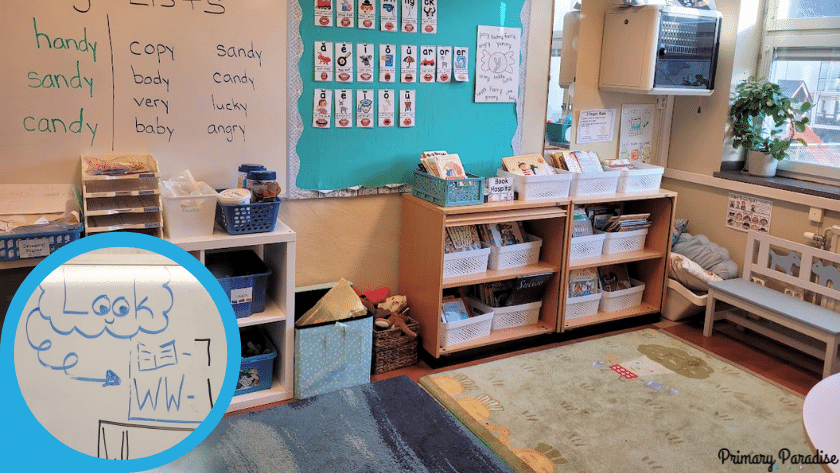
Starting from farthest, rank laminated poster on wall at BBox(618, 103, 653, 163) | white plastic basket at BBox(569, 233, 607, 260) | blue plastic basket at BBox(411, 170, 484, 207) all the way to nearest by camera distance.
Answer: laminated poster on wall at BBox(618, 103, 653, 163) < white plastic basket at BBox(569, 233, 607, 260) < blue plastic basket at BBox(411, 170, 484, 207)

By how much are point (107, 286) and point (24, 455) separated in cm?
20

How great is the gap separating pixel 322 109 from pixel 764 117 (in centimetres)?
251

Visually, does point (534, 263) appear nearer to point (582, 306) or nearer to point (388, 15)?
point (582, 306)

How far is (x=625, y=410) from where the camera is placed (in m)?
2.73

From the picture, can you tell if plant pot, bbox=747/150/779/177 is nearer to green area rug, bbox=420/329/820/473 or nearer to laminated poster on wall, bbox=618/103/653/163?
laminated poster on wall, bbox=618/103/653/163

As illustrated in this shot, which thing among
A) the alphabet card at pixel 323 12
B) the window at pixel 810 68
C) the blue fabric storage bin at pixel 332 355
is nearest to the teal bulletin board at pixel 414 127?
the alphabet card at pixel 323 12

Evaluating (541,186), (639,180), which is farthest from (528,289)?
(639,180)

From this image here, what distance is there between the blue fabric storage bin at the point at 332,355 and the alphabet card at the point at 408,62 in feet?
3.69

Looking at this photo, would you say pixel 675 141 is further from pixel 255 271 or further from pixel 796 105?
pixel 255 271

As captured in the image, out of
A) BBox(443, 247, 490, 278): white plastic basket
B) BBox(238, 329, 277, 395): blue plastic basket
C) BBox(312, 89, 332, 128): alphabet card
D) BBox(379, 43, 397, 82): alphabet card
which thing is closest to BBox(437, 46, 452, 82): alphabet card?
BBox(379, 43, 397, 82): alphabet card

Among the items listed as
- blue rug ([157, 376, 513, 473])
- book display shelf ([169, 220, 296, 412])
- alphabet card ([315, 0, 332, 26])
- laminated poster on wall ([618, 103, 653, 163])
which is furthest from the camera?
laminated poster on wall ([618, 103, 653, 163])

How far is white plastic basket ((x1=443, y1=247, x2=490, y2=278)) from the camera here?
308cm

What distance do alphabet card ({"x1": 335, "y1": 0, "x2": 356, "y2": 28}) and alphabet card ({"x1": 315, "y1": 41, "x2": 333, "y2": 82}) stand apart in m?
0.10

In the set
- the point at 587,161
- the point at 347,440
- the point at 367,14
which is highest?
the point at 367,14
